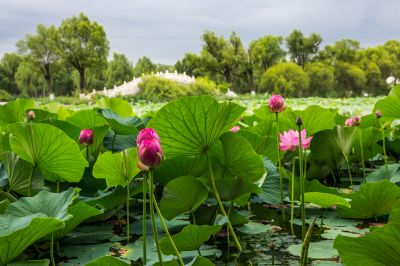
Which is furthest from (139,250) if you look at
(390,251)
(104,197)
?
(390,251)

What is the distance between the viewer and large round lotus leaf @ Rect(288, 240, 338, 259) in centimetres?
78

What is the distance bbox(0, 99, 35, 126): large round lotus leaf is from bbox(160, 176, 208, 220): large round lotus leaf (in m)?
0.83

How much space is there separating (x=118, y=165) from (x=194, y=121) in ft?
0.59

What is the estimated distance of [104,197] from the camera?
2.97ft

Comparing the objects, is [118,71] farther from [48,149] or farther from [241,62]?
[48,149]

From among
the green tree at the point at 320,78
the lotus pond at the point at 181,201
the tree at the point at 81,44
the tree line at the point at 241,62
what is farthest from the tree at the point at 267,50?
the lotus pond at the point at 181,201

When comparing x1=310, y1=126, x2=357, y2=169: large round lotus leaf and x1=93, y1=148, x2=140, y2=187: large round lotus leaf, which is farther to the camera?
x1=310, y1=126, x2=357, y2=169: large round lotus leaf

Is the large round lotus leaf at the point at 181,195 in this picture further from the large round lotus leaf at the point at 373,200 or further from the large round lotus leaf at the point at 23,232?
the large round lotus leaf at the point at 373,200

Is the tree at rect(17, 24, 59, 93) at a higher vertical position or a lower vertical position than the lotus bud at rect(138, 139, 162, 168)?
higher

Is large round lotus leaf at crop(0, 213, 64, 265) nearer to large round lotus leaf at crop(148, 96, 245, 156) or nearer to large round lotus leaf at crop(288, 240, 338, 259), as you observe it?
large round lotus leaf at crop(148, 96, 245, 156)

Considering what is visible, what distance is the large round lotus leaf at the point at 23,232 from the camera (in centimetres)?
A: 54

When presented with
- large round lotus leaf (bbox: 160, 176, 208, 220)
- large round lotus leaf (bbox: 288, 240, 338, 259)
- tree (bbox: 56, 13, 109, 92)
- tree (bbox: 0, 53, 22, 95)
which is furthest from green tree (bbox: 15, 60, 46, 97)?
large round lotus leaf (bbox: 288, 240, 338, 259)

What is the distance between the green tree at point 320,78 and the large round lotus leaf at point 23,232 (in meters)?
28.5

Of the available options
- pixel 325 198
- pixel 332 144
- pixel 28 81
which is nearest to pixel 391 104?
pixel 332 144
